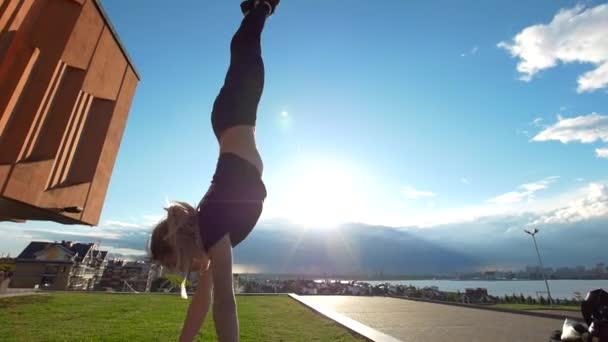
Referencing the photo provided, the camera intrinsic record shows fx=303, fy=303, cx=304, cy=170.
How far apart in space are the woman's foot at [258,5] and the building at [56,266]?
47.1 meters

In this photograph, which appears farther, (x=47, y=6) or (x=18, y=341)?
(x=18, y=341)

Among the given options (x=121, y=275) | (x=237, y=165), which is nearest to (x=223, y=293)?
(x=237, y=165)

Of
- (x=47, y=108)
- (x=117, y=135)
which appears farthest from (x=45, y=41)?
(x=117, y=135)

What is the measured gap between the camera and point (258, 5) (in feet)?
7.71

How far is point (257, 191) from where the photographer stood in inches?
75.4

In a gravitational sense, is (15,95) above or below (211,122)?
above

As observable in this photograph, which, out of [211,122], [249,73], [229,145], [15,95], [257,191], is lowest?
[257,191]

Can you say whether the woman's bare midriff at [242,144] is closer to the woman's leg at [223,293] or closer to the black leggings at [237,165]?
Answer: the black leggings at [237,165]

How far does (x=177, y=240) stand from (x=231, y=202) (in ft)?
1.39

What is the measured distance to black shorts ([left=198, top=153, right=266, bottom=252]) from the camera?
1.74 m

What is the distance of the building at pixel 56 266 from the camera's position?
38.5 meters

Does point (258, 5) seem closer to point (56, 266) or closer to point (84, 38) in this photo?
point (84, 38)

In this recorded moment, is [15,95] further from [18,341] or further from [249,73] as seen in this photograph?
[18,341]

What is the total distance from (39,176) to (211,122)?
2.35 meters
